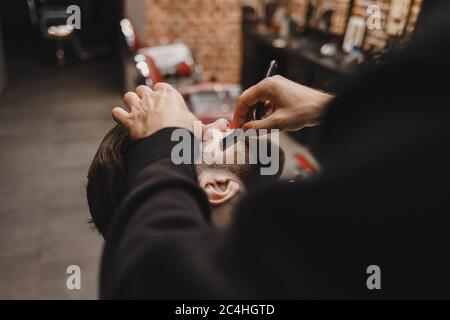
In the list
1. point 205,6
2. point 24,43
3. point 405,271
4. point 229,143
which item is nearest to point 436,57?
point 405,271

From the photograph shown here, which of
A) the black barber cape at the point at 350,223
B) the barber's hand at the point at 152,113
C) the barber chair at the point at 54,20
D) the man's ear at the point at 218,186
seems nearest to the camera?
the black barber cape at the point at 350,223

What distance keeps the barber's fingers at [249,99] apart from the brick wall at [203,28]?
5.70 m

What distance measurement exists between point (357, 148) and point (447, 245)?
0.57ft

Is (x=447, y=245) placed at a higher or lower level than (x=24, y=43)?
higher

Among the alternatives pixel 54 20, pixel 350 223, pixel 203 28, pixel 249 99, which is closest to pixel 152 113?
pixel 249 99

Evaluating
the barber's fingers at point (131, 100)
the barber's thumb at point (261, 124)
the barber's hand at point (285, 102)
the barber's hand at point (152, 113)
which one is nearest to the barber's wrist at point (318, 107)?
the barber's hand at point (285, 102)

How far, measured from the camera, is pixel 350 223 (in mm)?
532

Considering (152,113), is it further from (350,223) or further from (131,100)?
(350,223)

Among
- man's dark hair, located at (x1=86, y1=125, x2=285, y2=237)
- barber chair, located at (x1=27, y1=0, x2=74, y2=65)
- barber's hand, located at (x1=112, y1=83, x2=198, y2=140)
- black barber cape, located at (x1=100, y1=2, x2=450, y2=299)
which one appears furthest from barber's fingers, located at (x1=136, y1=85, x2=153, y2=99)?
barber chair, located at (x1=27, y1=0, x2=74, y2=65)

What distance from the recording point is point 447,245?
0.54 meters

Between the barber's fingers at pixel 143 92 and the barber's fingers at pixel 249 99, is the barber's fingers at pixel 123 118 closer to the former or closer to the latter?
the barber's fingers at pixel 143 92

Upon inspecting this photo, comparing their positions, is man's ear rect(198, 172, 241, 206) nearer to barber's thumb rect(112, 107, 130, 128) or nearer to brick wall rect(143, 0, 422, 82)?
barber's thumb rect(112, 107, 130, 128)

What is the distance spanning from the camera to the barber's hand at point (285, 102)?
3.35ft

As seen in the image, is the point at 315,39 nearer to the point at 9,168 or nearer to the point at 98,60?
the point at 9,168
